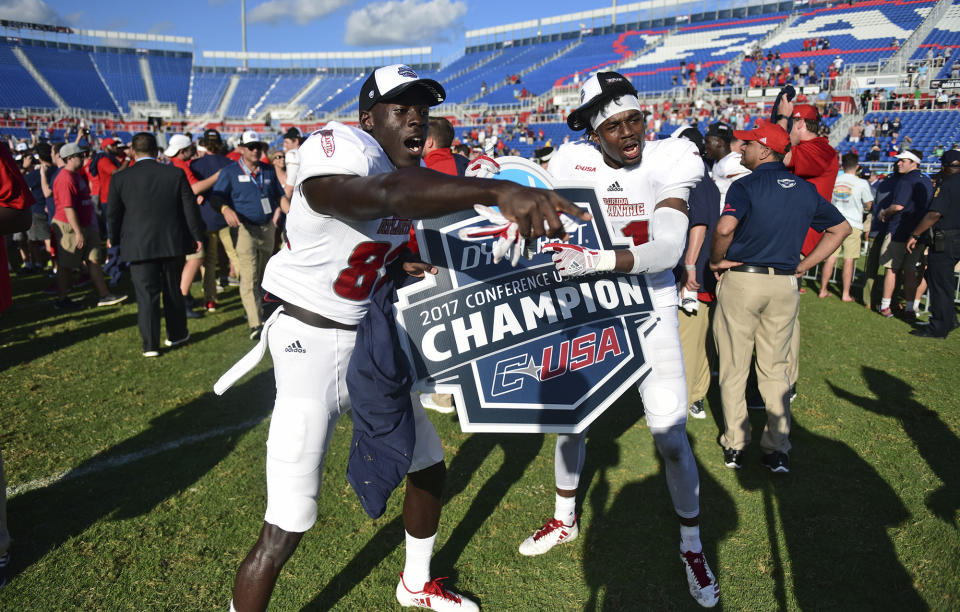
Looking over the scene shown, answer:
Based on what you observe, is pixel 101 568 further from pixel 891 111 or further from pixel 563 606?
pixel 891 111

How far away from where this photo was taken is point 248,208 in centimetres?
744

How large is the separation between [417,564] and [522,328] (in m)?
1.34

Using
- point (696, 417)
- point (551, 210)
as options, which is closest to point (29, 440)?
point (551, 210)

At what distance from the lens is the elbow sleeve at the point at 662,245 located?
2613 millimetres

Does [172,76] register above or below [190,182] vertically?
above

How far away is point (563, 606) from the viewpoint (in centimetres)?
302

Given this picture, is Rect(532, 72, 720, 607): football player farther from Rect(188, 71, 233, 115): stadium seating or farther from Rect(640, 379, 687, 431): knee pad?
Rect(188, 71, 233, 115): stadium seating

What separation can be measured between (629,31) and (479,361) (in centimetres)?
Answer: 5737

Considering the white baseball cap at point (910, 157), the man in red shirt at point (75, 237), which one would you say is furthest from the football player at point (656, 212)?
the man in red shirt at point (75, 237)

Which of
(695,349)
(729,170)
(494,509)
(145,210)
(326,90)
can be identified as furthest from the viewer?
(326,90)

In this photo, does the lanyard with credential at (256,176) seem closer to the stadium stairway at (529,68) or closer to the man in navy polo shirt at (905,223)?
the man in navy polo shirt at (905,223)

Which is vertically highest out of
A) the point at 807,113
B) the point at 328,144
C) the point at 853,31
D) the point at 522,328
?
the point at 853,31

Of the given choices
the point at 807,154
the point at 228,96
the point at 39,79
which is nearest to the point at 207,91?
the point at 228,96

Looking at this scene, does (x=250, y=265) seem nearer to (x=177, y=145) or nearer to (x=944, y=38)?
(x=177, y=145)
